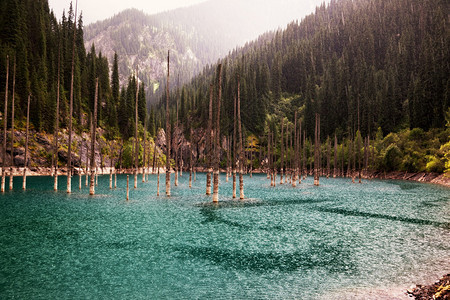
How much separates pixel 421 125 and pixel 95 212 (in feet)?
373

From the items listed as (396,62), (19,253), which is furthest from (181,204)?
(396,62)

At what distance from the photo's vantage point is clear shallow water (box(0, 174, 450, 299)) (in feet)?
46.0

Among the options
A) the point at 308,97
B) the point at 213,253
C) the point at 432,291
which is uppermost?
the point at 308,97

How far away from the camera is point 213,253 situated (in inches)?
778

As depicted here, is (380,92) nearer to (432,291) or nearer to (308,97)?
(308,97)

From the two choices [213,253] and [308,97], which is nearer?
[213,253]

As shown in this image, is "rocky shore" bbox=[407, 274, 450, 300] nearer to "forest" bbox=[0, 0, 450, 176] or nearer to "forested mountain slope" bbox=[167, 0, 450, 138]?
"forest" bbox=[0, 0, 450, 176]

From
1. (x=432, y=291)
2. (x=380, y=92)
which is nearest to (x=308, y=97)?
(x=380, y=92)

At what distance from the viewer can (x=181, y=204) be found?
41.7 metres

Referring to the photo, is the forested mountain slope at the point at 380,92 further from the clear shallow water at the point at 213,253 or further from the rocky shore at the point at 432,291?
the rocky shore at the point at 432,291

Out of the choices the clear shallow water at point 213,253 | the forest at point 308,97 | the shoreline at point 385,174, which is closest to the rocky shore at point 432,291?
the clear shallow water at point 213,253

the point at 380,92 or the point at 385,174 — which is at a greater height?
the point at 380,92

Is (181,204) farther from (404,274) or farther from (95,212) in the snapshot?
(404,274)

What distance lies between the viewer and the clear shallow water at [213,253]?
14016 millimetres
